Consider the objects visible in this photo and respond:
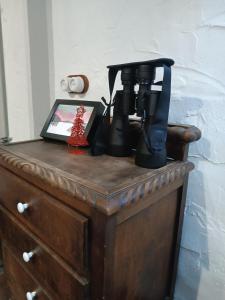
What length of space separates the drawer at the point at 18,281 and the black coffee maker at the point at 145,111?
46 centimetres

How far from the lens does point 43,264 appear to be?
0.63 m

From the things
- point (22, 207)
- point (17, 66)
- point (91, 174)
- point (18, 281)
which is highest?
point (17, 66)

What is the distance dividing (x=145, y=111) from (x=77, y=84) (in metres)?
0.53

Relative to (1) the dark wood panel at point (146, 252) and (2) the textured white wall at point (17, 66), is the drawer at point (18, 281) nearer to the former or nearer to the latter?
(1) the dark wood panel at point (146, 252)

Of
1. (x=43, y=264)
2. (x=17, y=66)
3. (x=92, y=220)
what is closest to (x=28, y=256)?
(x=43, y=264)

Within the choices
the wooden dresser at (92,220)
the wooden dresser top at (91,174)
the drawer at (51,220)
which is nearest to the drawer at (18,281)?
the wooden dresser at (92,220)

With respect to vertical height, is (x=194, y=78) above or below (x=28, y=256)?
above

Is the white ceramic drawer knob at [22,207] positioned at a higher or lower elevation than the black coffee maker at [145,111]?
lower

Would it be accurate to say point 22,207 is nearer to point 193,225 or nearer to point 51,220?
point 51,220

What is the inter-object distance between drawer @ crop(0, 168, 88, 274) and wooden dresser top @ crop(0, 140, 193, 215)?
0.10ft

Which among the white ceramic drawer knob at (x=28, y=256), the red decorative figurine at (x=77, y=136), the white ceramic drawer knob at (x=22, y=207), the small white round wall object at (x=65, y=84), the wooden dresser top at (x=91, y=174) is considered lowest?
the white ceramic drawer knob at (x=28, y=256)

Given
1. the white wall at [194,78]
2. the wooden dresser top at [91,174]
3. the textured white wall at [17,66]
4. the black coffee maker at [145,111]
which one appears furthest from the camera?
the textured white wall at [17,66]

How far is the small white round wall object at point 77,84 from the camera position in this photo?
1.00 meters

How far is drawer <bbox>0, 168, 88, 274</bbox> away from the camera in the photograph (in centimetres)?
49
